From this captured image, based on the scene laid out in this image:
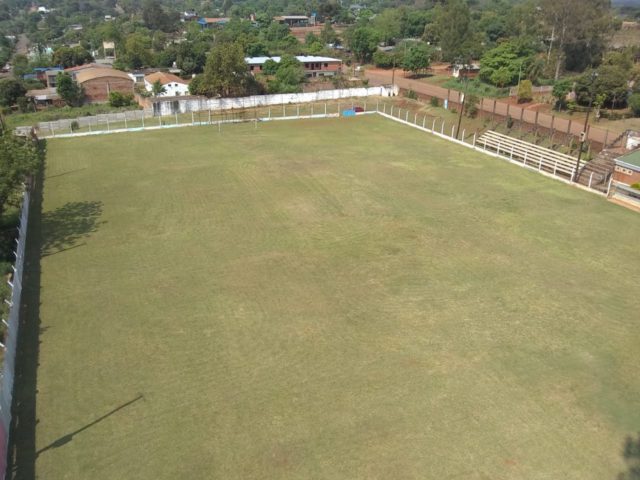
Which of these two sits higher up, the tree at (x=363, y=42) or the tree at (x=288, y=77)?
the tree at (x=363, y=42)

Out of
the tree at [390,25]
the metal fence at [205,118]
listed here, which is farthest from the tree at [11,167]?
the tree at [390,25]

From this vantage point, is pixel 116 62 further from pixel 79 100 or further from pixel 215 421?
pixel 215 421

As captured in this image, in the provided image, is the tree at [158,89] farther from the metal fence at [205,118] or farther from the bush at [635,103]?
the bush at [635,103]

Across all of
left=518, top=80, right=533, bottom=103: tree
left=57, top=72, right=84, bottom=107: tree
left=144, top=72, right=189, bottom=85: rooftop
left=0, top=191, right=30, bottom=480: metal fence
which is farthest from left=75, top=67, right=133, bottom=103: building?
left=0, top=191, right=30, bottom=480: metal fence

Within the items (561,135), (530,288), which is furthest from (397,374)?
(561,135)

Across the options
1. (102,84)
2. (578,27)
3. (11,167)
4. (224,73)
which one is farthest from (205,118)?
(578,27)

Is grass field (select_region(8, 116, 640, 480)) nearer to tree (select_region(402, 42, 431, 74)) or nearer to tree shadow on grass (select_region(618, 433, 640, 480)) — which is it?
tree shadow on grass (select_region(618, 433, 640, 480))
